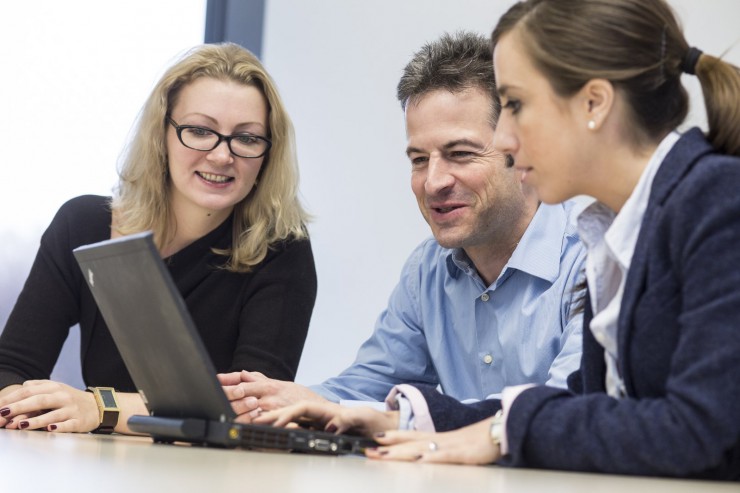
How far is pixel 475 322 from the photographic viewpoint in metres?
2.21

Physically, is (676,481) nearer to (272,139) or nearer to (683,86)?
(683,86)

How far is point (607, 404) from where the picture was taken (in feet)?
3.73

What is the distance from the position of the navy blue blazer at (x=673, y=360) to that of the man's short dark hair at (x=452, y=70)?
1048mm

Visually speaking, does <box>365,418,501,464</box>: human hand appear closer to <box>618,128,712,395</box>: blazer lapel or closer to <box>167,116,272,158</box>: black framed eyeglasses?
<box>618,128,712,395</box>: blazer lapel

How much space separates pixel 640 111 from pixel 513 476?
21.9 inches

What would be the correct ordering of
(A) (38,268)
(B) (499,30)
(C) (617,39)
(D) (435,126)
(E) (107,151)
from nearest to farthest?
(C) (617,39) < (B) (499,30) < (D) (435,126) < (A) (38,268) < (E) (107,151)

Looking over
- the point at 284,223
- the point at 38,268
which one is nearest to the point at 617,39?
the point at 284,223

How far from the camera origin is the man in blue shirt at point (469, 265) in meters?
2.13

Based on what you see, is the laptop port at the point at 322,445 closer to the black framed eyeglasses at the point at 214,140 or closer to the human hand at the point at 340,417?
the human hand at the point at 340,417

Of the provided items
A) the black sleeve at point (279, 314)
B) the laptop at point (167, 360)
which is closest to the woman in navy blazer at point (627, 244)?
the laptop at point (167, 360)

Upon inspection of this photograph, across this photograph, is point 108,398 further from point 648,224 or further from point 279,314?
point 648,224

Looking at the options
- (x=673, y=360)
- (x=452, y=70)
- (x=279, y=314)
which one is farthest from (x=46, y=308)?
(x=673, y=360)

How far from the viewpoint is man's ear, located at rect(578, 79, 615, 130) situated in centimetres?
130

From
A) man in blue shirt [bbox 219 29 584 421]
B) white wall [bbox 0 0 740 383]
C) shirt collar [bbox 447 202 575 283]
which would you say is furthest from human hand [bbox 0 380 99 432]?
white wall [bbox 0 0 740 383]
